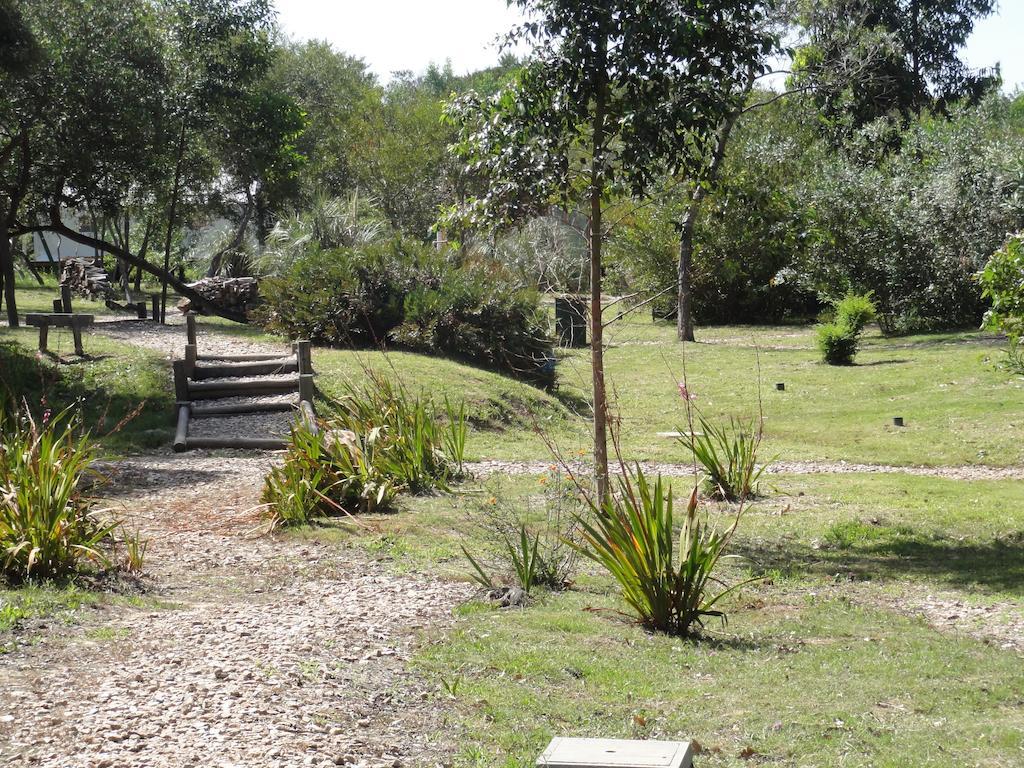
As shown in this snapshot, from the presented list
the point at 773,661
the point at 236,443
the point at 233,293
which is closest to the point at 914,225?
the point at 233,293

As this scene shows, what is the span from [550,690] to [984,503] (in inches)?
250

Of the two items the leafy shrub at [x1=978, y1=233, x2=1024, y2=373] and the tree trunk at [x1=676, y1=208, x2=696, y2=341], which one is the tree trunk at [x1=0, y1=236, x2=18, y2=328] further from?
the leafy shrub at [x1=978, y1=233, x2=1024, y2=373]

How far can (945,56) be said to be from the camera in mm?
38469

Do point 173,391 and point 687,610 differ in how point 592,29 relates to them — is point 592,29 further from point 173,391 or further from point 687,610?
point 173,391

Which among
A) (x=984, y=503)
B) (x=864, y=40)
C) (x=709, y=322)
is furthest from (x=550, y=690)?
(x=709, y=322)

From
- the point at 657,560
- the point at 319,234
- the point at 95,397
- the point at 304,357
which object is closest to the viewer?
the point at 657,560

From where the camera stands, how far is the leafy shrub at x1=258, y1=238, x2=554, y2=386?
58.1ft

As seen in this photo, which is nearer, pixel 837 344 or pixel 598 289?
pixel 598 289

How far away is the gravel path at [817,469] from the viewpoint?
37.9ft

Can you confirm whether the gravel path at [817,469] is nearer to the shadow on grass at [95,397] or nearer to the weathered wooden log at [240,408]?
the weathered wooden log at [240,408]

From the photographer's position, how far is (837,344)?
2064 cm

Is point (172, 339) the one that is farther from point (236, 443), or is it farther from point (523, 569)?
point (523, 569)

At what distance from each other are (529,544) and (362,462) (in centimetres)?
230

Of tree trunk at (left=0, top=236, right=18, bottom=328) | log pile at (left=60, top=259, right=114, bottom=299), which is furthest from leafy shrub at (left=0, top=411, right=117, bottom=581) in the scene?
log pile at (left=60, top=259, right=114, bottom=299)
